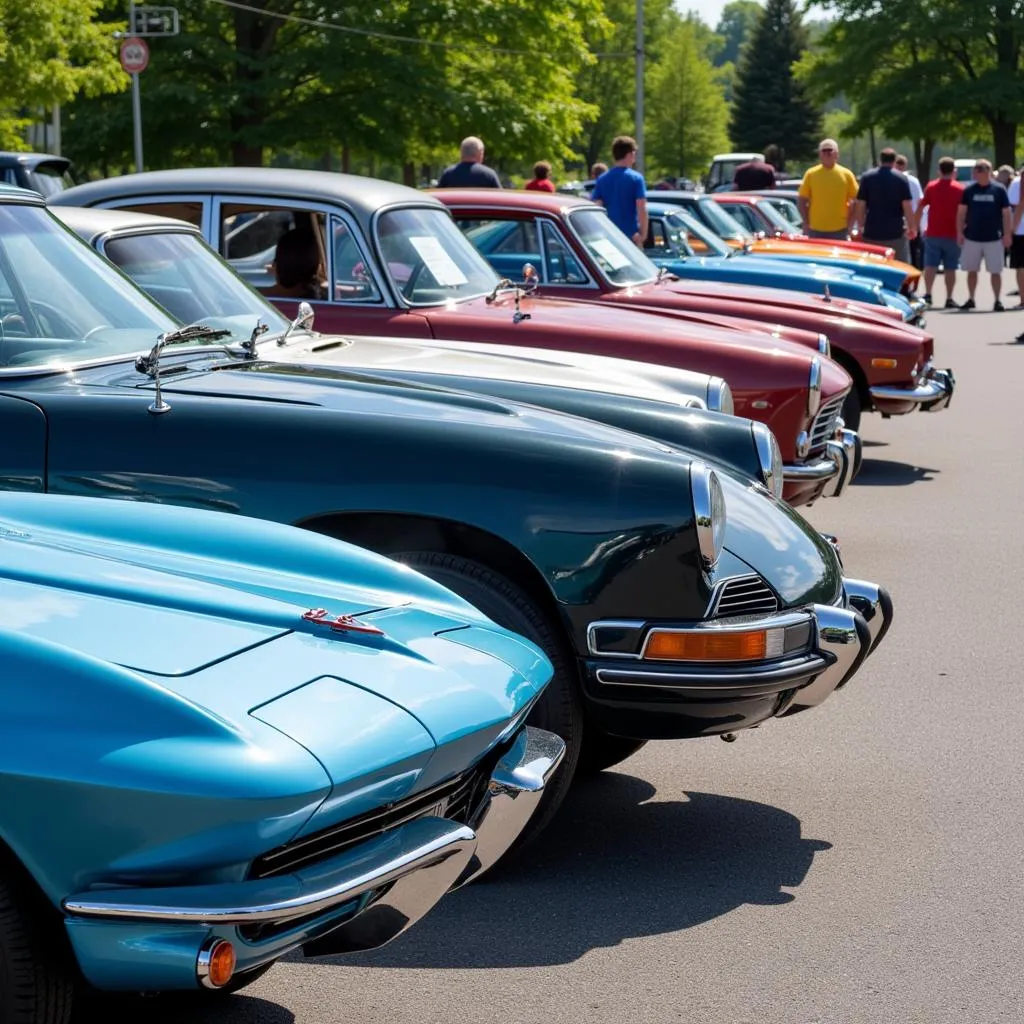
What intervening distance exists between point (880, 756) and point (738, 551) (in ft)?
3.69

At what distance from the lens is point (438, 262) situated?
26.1 feet

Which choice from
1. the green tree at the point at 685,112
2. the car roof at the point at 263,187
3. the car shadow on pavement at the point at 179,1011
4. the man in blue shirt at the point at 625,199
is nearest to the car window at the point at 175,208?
the car roof at the point at 263,187

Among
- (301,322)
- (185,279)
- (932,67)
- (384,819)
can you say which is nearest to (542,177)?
(185,279)

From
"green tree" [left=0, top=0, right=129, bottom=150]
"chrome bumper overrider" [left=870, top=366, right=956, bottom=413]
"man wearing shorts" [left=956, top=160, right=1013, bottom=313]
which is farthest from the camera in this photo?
"man wearing shorts" [left=956, top=160, right=1013, bottom=313]

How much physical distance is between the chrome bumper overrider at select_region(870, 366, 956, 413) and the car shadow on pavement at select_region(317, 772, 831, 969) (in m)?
6.33

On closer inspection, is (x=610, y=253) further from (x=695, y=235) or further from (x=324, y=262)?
(x=695, y=235)

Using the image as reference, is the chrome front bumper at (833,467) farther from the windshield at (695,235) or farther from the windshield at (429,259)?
the windshield at (695,235)

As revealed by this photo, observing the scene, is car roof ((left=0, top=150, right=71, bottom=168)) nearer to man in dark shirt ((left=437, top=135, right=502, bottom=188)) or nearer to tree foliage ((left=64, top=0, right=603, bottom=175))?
man in dark shirt ((left=437, top=135, right=502, bottom=188))

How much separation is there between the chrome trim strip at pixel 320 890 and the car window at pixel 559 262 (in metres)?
7.24

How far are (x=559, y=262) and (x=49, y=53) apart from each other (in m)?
16.3

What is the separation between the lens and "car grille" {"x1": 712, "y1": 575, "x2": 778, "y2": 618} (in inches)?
167

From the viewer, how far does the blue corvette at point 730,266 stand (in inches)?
499

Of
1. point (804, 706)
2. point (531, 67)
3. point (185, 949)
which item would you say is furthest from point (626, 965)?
point (531, 67)

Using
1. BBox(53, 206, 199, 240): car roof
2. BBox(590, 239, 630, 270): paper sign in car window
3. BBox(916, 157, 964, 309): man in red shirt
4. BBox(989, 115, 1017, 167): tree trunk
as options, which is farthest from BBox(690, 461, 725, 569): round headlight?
BBox(989, 115, 1017, 167): tree trunk
